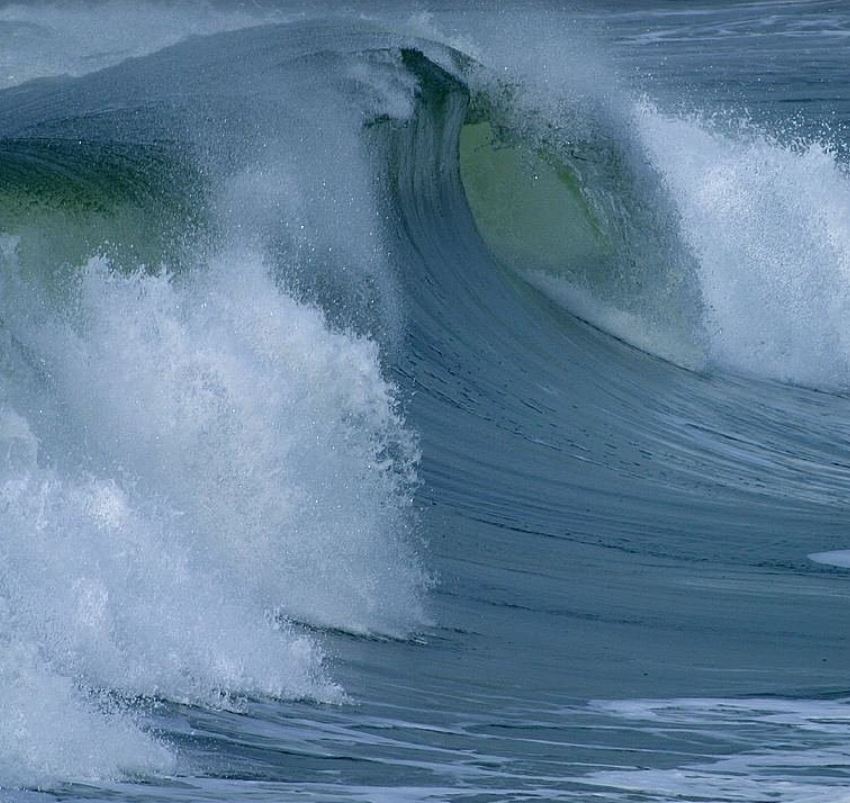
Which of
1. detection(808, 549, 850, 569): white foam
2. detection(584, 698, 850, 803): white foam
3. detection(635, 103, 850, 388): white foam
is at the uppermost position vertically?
detection(635, 103, 850, 388): white foam

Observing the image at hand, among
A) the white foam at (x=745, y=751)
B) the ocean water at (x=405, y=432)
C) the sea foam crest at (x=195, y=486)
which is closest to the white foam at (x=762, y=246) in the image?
the ocean water at (x=405, y=432)

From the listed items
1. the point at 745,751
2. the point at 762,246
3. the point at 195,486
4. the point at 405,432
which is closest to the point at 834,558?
the point at 405,432

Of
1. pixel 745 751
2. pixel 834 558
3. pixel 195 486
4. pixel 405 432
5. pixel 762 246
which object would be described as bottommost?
pixel 745 751

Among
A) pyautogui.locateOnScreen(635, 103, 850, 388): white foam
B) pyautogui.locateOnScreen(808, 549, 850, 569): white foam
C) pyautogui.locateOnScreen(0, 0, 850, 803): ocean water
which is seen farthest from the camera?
pyautogui.locateOnScreen(635, 103, 850, 388): white foam

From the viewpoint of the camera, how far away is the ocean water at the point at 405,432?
4.32 metres

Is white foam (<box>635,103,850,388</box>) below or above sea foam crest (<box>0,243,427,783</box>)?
above

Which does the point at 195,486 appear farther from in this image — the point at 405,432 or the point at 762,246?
the point at 762,246

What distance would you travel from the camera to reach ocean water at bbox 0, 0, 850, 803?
4316mm

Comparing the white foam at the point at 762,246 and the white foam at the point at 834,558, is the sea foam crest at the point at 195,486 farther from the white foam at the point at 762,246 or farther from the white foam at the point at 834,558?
the white foam at the point at 762,246

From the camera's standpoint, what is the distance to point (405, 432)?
684 centimetres

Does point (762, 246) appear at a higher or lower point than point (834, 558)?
higher

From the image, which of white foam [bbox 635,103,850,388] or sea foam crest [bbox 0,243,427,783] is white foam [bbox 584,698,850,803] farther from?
white foam [bbox 635,103,850,388]

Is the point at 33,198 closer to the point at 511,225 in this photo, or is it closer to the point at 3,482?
the point at 3,482

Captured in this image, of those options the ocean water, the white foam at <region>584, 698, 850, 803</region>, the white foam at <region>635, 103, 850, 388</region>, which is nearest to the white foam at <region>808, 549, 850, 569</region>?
the ocean water
